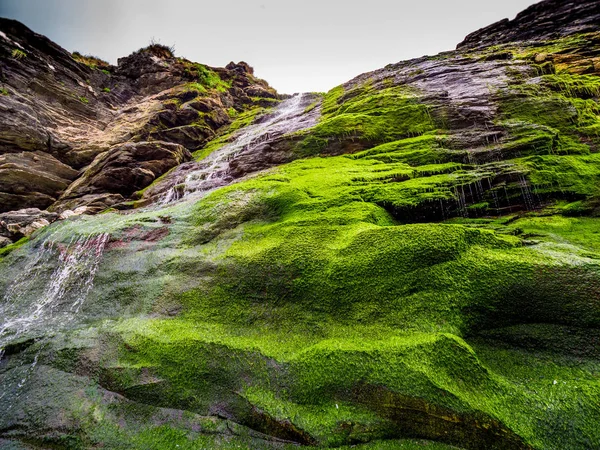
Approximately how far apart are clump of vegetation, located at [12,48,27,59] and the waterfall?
70.2 ft

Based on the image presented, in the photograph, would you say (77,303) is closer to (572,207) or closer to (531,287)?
(531,287)

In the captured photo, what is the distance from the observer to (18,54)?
20.8 meters

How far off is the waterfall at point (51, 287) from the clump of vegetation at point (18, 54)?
21399 millimetres

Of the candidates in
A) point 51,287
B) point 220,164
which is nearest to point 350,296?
point 51,287

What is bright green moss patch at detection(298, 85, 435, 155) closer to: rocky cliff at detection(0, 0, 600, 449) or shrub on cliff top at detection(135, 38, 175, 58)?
rocky cliff at detection(0, 0, 600, 449)

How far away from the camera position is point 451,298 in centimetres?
433

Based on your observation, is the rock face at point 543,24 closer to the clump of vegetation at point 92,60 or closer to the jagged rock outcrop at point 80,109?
the jagged rock outcrop at point 80,109

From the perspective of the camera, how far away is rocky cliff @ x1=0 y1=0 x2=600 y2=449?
3.54 metres

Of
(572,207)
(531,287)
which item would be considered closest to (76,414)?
(531,287)

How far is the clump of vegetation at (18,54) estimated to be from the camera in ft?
67.3

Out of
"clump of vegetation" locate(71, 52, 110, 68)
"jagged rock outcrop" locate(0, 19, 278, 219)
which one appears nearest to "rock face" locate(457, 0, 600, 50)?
"jagged rock outcrop" locate(0, 19, 278, 219)

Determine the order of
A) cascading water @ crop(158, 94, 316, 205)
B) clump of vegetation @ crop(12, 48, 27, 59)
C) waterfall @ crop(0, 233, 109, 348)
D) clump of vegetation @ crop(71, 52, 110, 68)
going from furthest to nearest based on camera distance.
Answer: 1. clump of vegetation @ crop(71, 52, 110, 68)
2. clump of vegetation @ crop(12, 48, 27, 59)
3. cascading water @ crop(158, 94, 316, 205)
4. waterfall @ crop(0, 233, 109, 348)

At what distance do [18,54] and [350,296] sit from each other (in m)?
29.9

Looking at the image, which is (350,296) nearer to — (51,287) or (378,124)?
(51,287)
